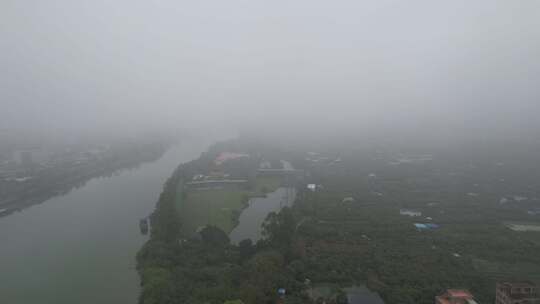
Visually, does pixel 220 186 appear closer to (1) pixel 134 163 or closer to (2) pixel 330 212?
(2) pixel 330 212

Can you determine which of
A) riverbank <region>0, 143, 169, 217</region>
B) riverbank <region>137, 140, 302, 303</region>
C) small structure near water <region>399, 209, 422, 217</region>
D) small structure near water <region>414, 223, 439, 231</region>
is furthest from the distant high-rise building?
riverbank <region>0, 143, 169, 217</region>

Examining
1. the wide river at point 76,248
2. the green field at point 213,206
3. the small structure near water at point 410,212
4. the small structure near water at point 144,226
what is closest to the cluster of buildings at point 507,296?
the small structure near water at point 410,212

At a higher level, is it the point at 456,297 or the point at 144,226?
the point at 456,297

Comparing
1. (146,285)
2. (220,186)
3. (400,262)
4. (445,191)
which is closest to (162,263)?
(146,285)

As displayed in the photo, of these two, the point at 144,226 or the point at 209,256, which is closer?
the point at 209,256

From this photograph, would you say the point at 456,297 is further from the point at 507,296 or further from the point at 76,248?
the point at 76,248

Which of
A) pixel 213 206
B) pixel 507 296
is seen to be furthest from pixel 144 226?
pixel 507 296
